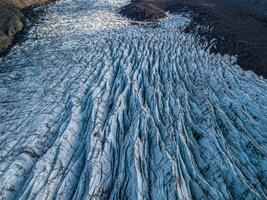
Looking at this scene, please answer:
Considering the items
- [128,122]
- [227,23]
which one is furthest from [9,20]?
[227,23]

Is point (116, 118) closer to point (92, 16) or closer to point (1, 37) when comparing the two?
point (1, 37)

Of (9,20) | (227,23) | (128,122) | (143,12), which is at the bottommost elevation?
(143,12)

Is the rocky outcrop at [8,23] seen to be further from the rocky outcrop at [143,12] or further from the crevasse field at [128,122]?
the rocky outcrop at [143,12]

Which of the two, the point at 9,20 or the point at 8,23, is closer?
the point at 8,23

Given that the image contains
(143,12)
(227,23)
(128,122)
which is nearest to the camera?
(128,122)

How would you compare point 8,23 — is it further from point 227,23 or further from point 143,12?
point 227,23

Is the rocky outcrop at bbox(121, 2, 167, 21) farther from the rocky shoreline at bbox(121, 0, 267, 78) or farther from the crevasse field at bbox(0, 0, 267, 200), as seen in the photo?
the crevasse field at bbox(0, 0, 267, 200)

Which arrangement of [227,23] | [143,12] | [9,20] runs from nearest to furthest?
[9,20] < [227,23] < [143,12]

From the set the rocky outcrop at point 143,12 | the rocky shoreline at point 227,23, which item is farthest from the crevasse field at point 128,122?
the rocky outcrop at point 143,12
